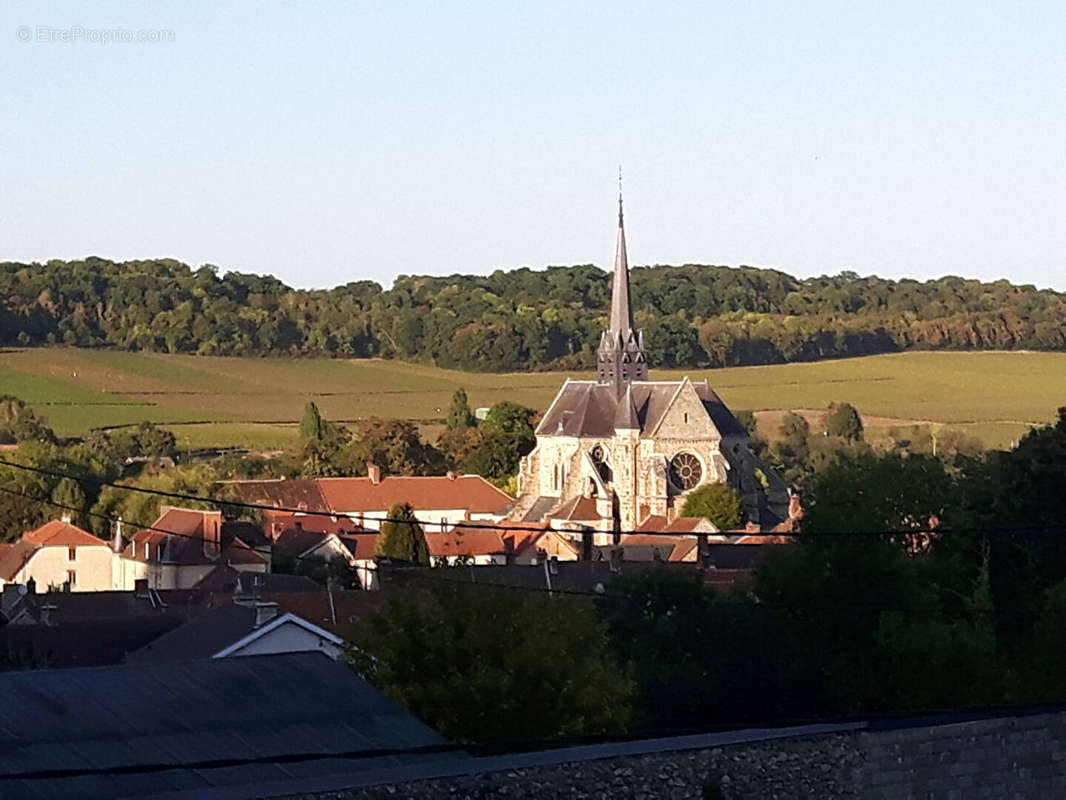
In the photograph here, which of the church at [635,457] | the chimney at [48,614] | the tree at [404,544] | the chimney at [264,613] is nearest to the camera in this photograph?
the chimney at [264,613]

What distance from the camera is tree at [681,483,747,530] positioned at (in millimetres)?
91938

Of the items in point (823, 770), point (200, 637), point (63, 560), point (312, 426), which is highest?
point (823, 770)

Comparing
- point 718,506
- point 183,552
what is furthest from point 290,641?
point 718,506

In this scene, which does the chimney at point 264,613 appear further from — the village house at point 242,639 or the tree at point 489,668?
the tree at point 489,668

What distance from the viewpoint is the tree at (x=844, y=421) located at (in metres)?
129

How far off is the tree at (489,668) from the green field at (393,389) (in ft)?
291

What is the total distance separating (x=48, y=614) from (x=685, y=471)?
185 ft

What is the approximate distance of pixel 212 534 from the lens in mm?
69500

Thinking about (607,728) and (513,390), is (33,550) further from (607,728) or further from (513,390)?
(513,390)

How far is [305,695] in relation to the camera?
22.7 meters

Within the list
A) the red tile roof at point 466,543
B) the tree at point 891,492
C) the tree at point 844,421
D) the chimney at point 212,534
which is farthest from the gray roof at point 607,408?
the tree at point 891,492

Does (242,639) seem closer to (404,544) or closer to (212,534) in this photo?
(212,534)

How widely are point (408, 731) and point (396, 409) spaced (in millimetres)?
111675

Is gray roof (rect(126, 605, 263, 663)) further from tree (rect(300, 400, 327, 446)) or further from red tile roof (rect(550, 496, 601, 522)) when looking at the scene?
tree (rect(300, 400, 327, 446))
